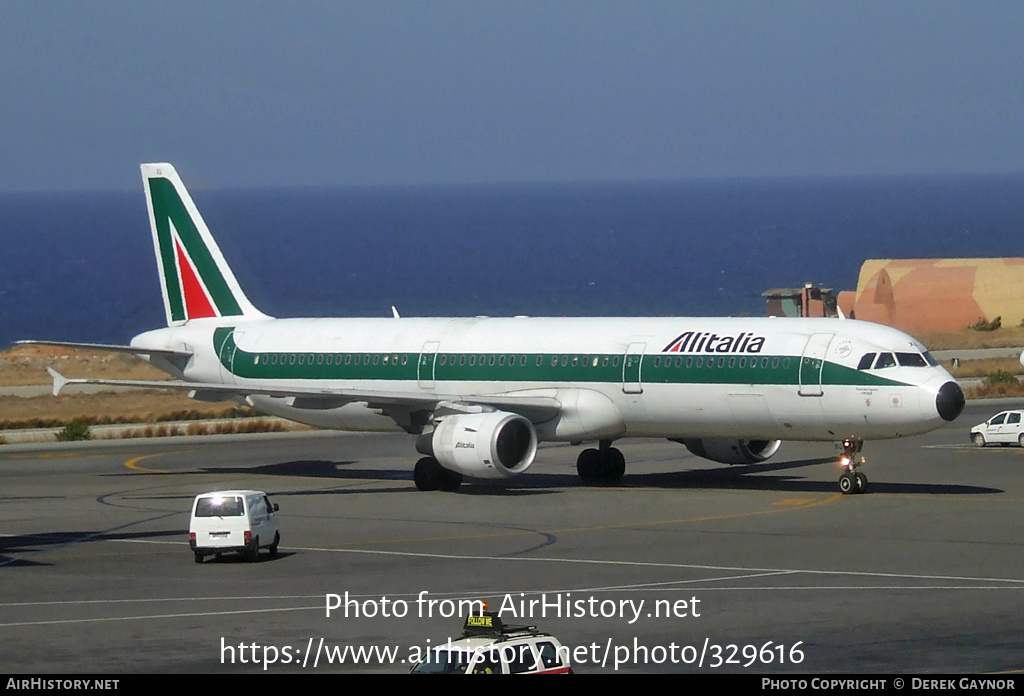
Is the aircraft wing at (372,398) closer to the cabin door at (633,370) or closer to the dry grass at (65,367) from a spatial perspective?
the cabin door at (633,370)

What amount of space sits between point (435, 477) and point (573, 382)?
504 cm

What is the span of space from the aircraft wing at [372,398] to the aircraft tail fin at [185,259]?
7.07 metres

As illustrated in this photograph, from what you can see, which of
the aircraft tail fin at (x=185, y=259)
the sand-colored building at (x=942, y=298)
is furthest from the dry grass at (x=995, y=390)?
the sand-colored building at (x=942, y=298)

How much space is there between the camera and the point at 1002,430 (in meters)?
60.8

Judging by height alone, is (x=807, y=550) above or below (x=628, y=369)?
below

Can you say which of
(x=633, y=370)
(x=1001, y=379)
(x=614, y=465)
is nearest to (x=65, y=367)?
(x=1001, y=379)

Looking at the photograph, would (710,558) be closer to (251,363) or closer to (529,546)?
(529,546)

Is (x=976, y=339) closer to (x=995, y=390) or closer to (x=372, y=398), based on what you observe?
(x=995, y=390)

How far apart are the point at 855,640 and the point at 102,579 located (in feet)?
53.2

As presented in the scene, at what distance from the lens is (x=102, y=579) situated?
114ft

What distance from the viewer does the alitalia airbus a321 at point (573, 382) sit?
44.9 meters

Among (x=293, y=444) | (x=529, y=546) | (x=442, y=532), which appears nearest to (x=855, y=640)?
(x=529, y=546)

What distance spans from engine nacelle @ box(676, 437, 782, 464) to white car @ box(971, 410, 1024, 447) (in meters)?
12.9

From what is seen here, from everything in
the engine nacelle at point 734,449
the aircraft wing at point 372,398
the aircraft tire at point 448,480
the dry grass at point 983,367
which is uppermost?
the dry grass at point 983,367
